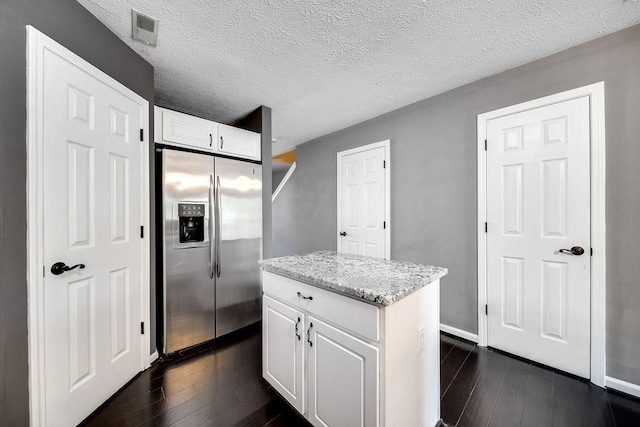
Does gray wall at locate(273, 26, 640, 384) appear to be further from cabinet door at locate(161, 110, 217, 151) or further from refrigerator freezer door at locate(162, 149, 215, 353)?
refrigerator freezer door at locate(162, 149, 215, 353)

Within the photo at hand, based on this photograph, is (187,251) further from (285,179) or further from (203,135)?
(285,179)

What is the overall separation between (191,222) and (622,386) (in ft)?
11.6

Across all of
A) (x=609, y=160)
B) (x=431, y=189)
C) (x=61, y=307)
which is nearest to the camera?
(x=61, y=307)

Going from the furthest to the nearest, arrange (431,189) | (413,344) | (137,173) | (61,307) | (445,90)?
(431,189) → (445,90) → (137,173) → (61,307) → (413,344)

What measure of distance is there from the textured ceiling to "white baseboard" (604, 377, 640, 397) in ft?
8.01

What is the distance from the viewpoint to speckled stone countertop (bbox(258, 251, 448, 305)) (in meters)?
1.03

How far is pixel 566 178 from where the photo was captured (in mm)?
1856

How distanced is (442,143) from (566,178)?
1.05m

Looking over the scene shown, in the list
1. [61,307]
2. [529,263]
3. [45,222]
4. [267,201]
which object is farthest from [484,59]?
[61,307]

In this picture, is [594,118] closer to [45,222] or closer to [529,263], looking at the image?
[529,263]

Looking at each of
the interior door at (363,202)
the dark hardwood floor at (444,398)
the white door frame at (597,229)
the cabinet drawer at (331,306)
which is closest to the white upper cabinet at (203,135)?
the interior door at (363,202)

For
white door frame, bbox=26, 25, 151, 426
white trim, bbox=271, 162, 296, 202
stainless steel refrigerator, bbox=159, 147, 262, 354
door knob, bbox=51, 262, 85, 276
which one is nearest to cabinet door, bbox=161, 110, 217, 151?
stainless steel refrigerator, bbox=159, 147, 262, 354

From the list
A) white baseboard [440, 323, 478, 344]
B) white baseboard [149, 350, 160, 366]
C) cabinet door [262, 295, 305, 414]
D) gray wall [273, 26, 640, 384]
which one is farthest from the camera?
white baseboard [440, 323, 478, 344]

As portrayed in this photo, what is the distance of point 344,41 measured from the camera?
1.74 m
